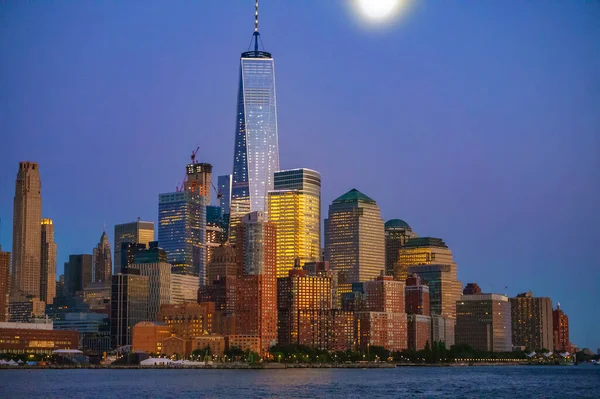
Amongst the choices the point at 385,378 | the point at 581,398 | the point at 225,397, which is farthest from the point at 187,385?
the point at 581,398

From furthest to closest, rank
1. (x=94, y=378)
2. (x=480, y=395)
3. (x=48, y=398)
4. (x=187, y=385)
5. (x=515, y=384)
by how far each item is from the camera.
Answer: (x=94, y=378)
(x=515, y=384)
(x=187, y=385)
(x=480, y=395)
(x=48, y=398)

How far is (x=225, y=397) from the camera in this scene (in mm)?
119375

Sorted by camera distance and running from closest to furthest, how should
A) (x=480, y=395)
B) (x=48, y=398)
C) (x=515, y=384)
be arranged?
1. (x=48, y=398)
2. (x=480, y=395)
3. (x=515, y=384)

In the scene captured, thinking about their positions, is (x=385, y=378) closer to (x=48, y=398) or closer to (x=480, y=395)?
(x=480, y=395)

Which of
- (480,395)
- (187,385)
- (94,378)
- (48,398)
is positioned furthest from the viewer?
(94,378)

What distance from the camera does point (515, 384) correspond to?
6088 inches

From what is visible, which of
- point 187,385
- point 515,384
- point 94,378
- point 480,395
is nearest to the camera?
point 480,395

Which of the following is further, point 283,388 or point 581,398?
point 283,388

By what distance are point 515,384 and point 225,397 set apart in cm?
5118

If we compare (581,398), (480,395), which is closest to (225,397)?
(480,395)

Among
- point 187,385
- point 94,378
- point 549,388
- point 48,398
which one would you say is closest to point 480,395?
point 549,388

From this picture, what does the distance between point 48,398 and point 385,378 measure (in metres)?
63.7

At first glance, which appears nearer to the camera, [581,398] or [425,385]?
[581,398]

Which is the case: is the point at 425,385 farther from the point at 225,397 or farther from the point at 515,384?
the point at 225,397
